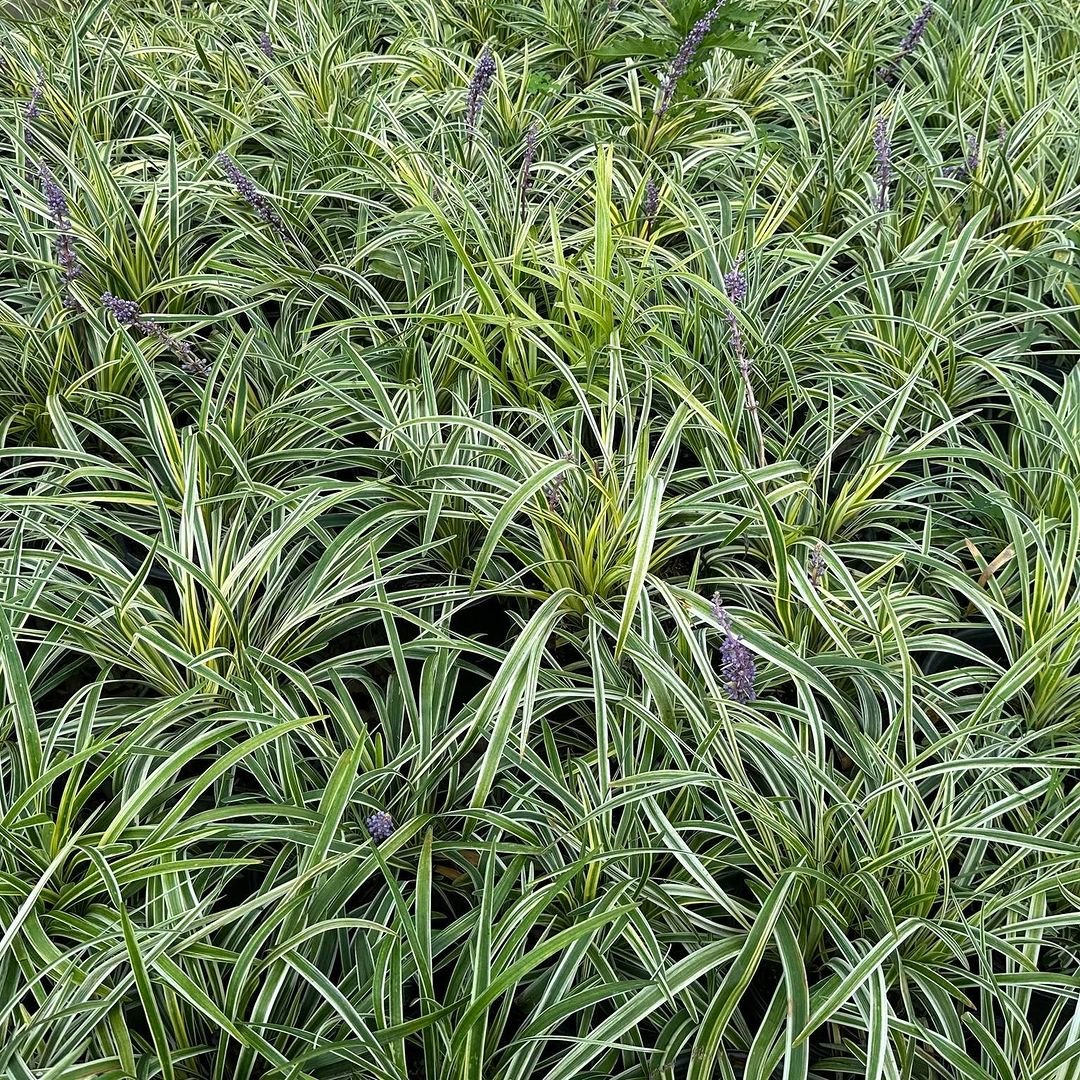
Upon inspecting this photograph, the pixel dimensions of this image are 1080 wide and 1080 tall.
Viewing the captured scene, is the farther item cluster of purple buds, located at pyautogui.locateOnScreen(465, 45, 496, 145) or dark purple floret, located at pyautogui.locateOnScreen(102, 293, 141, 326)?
cluster of purple buds, located at pyautogui.locateOnScreen(465, 45, 496, 145)

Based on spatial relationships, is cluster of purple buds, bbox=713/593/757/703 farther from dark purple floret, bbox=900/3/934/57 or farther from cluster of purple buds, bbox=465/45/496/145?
dark purple floret, bbox=900/3/934/57

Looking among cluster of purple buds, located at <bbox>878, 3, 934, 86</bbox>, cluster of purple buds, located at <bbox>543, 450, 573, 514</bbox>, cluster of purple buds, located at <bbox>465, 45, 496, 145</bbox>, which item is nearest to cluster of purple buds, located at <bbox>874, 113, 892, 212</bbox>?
cluster of purple buds, located at <bbox>878, 3, 934, 86</bbox>

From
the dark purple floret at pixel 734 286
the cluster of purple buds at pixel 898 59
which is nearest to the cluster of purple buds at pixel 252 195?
the dark purple floret at pixel 734 286

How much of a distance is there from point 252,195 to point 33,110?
122 centimetres

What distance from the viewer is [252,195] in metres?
2.27

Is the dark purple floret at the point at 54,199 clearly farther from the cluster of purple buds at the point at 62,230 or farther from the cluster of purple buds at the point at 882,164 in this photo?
the cluster of purple buds at the point at 882,164

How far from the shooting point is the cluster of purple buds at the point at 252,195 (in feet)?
7.29

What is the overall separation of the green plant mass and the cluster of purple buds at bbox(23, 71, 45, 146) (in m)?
0.03

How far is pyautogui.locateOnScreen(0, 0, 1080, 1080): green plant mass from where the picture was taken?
1.33 m

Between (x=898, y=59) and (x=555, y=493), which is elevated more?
(x=898, y=59)

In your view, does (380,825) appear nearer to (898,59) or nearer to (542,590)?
(542,590)

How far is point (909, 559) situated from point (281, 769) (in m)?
1.22

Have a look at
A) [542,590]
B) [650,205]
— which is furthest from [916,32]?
[542,590]

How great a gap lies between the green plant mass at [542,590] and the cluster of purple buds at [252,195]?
0.02 meters
